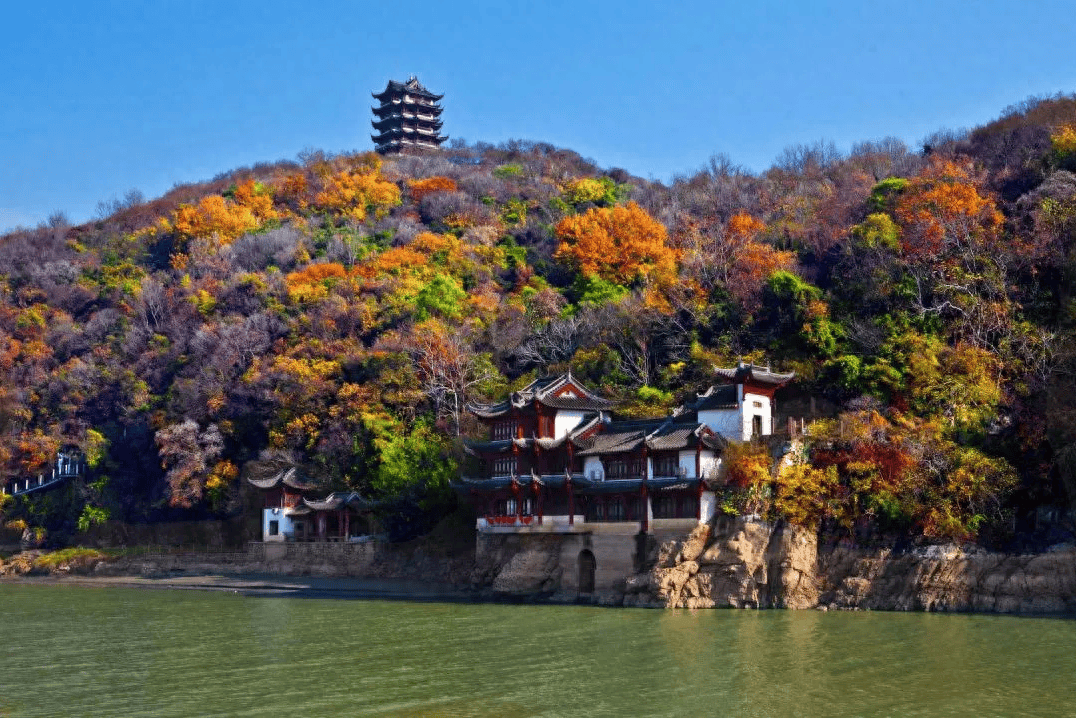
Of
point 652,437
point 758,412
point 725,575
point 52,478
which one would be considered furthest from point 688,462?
point 52,478

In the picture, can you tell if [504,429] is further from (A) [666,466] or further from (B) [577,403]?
(A) [666,466]

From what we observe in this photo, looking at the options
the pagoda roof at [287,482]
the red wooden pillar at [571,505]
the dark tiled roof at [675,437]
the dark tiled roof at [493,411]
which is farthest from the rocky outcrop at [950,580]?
the pagoda roof at [287,482]

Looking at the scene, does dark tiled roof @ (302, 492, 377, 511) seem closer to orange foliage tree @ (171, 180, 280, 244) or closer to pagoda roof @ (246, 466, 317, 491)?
pagoda roof @ (246, 466, 317, 491)

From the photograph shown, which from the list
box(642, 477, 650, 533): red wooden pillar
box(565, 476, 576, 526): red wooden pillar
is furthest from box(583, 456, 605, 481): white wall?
box(642, 477, 650, 533): red wooden pillar

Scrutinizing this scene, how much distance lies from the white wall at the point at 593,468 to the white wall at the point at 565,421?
2.07 m

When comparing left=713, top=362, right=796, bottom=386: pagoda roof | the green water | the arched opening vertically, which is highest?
left=713, top=362, right=796, bottom=386: pagoda roof

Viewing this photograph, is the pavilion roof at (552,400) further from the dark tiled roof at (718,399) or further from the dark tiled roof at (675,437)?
the dark tiled roof at (675,437)

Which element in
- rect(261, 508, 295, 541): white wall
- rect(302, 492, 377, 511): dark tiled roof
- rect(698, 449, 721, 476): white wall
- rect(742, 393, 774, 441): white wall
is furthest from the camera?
rect(261, 508, 295, 541): white wall

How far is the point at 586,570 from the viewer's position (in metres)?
47.8

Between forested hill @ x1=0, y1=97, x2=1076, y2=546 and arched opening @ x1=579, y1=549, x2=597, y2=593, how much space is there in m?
6.33

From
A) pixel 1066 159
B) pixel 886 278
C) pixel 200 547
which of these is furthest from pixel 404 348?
pixel 1066 159

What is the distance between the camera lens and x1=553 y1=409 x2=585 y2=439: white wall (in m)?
51.0

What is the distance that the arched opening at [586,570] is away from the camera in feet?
155

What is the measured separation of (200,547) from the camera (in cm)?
6606
